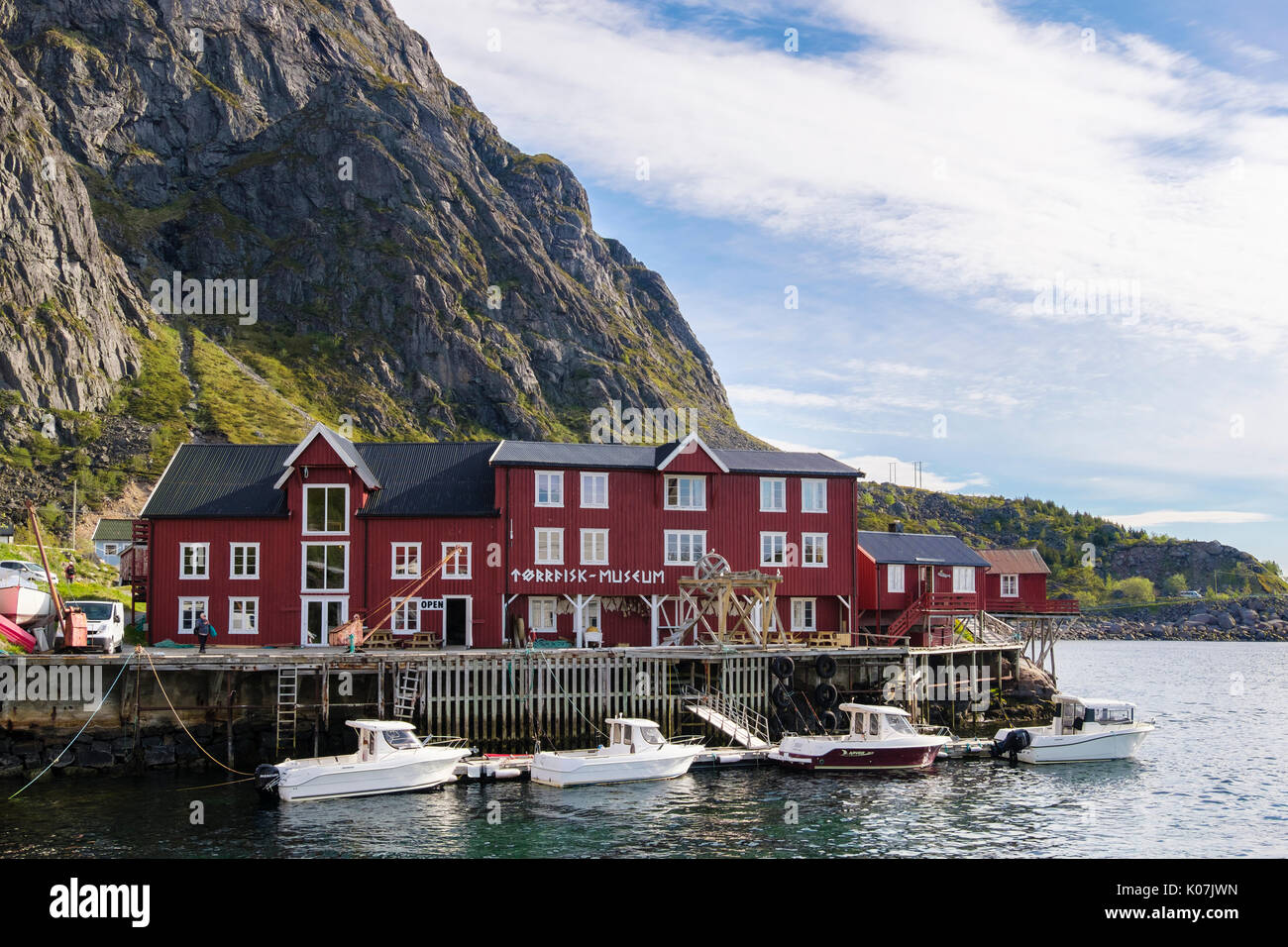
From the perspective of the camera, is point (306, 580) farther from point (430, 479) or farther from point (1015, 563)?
point (1015, 563)

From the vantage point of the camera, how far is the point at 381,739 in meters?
37.8

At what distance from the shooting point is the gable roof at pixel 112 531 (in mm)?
104625

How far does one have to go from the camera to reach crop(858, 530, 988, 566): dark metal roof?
63.3 metres

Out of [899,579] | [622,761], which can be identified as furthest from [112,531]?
[622,761]

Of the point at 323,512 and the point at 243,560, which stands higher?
the point at 323,512

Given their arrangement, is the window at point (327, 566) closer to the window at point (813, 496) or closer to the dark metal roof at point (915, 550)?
the window at point (813, 496)

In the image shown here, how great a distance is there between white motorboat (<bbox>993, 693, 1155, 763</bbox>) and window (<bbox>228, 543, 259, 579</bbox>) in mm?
36356

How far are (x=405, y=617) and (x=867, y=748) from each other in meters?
23.8

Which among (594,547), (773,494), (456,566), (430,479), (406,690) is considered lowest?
(406,690)

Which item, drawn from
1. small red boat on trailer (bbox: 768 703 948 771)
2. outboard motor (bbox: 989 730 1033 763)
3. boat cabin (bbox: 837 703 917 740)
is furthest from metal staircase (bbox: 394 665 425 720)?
outboard motor (bbox: 989 730 1033 763)
